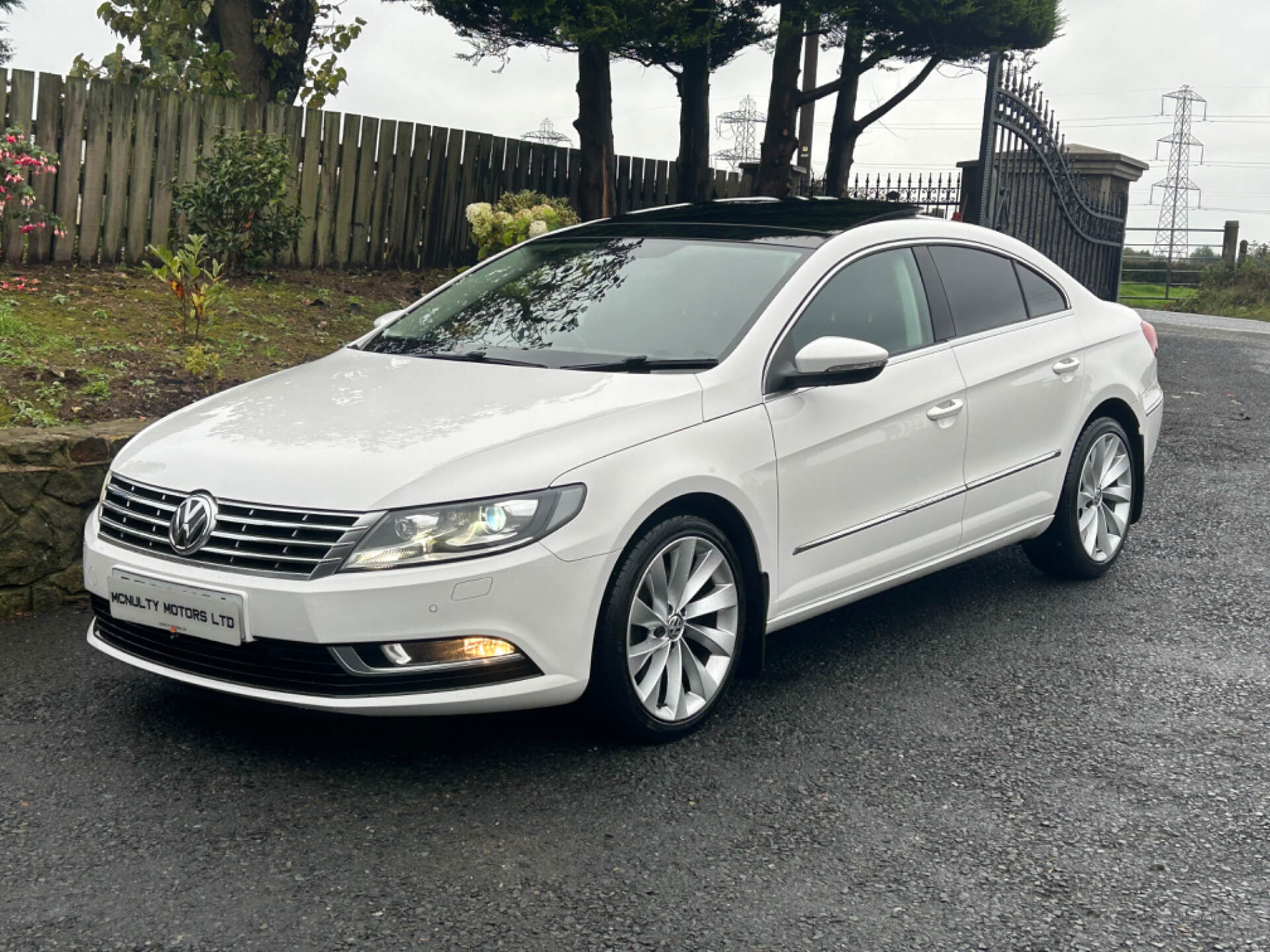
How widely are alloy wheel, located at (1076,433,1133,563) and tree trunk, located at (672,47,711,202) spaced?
916 centimetres

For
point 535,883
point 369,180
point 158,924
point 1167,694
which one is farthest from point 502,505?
point 369,180

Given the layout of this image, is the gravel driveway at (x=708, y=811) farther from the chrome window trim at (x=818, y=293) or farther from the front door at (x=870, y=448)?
the chrome window trim at (x=818, y=293)

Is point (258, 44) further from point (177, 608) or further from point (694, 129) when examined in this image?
point (177, 608)

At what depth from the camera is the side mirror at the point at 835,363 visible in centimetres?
457

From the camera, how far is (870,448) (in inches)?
195

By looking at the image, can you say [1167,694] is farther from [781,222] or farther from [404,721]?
[404,721]

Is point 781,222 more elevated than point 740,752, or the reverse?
point 781,222

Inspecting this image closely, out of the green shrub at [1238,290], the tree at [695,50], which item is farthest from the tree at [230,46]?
the green shrub at [1238,290]

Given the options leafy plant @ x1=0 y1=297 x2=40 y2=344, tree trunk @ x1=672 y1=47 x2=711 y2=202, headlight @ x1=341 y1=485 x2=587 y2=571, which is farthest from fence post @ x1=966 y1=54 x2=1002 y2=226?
headlight @ x1=341 y1=485 x2=587 y2=571

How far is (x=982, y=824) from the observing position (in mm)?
3879

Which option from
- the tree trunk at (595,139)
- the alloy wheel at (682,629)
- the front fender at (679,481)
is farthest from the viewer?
the tree trunk at (595,139)

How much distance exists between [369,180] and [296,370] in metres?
7.67

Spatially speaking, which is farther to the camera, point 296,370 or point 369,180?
point 369,180

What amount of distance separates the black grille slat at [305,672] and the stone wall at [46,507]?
191 cm
